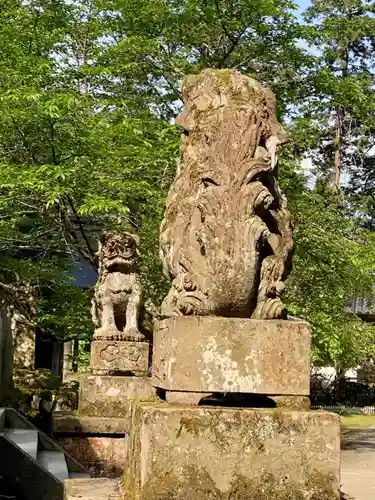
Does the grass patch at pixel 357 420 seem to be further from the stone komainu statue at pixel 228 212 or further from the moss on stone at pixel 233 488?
the moss on stone at pixel 233 488

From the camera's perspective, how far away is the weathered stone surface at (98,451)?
850 centimetres

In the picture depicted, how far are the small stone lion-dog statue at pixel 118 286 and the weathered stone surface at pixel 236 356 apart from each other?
5587 millimetres

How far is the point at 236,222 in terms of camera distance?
4016 mm

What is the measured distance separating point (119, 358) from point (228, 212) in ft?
17.5

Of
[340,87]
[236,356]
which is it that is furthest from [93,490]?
→ [340,87]

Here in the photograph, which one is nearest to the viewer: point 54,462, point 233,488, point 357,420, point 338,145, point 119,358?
point 233,488

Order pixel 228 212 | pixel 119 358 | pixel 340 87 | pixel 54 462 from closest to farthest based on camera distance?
pixel 228 212, pixel 54 462, pixel 119 358, pixel 340 87

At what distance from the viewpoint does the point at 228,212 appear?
4.04m

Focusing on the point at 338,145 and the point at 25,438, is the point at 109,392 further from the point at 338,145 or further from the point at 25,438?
the point at 338,145

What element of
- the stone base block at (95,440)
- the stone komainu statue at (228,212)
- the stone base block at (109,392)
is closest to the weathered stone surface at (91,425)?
the stone base block at (95,440)

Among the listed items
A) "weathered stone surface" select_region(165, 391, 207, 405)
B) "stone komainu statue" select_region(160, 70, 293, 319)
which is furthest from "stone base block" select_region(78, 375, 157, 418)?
"weathered stone surface" select_region(165, 391, 207, 405)

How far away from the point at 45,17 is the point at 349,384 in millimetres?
22759

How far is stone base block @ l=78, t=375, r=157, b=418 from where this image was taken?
8.76m

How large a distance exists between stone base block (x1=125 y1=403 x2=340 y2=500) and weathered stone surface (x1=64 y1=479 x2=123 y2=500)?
0.82 ft
